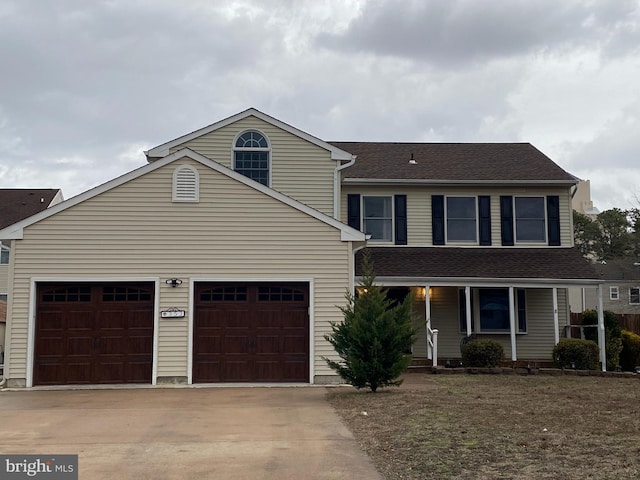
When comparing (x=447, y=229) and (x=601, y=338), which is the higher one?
(x=447, y=229)

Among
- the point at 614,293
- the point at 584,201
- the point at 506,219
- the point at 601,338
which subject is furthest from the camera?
the point at 584,201

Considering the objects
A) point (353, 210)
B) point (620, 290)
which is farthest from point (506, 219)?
point (620, 290)

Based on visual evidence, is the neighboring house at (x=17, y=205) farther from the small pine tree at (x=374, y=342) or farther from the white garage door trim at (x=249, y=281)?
the small pine tree at (x=374, y=342)

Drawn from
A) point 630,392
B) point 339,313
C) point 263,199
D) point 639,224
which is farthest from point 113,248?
point 639,224

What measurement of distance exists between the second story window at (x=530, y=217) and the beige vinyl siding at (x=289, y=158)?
6.14 meters

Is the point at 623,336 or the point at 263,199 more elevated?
the point at 263,199

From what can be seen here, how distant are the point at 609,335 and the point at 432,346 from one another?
521cm

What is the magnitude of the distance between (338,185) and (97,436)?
1137cm

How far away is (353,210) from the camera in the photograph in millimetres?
20484

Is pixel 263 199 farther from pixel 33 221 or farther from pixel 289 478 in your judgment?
pixel 289 478

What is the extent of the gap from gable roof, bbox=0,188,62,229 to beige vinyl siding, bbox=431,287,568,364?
2019 centimetres

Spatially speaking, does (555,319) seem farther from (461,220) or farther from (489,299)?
(461,220)

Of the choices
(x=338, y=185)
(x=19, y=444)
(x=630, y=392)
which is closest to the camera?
(x=19, y=444)

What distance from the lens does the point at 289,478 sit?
6719 millimetres
